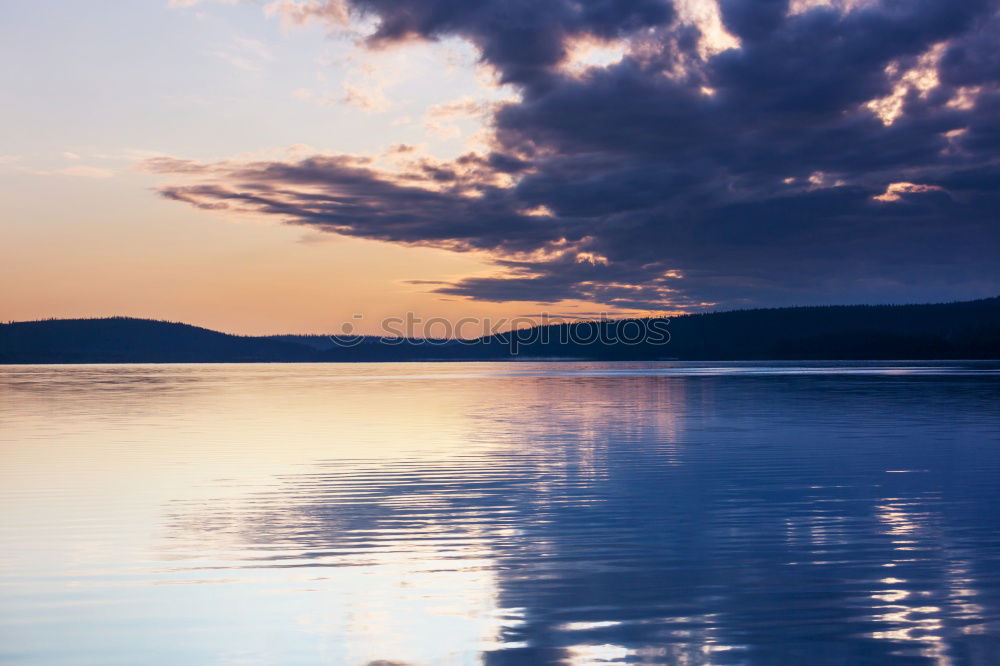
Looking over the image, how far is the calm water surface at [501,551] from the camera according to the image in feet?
28.3

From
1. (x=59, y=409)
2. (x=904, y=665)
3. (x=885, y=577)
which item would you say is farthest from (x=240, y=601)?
(x=59, y=409)

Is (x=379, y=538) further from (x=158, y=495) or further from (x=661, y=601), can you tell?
(x=158, y=495)

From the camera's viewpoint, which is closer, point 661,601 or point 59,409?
point 661,601

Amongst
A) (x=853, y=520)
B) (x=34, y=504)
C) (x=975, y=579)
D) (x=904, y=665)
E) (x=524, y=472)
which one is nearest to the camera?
(x=904, y=665)

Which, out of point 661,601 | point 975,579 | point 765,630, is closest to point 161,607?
point 661,601

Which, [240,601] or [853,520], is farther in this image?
[853,520]

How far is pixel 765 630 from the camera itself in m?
8.80

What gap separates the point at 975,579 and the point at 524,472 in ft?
37.8

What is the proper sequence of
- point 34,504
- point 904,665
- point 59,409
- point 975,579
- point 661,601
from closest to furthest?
point 904,665 < point 661,601 < point 975,579 < point 34,504 < point 59,409

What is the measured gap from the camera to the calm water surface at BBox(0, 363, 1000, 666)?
28.3 feet

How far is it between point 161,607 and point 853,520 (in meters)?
10.8

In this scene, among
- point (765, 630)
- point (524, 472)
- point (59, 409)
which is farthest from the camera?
point (59, 409)

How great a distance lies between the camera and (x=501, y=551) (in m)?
12.6

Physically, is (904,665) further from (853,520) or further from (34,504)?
(34,504)
